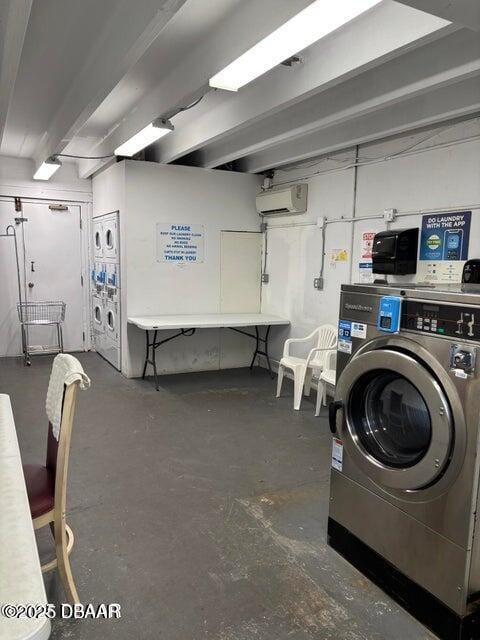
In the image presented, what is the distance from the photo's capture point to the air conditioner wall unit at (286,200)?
5.07m

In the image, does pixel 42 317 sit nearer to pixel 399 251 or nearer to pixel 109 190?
pixel 109 190

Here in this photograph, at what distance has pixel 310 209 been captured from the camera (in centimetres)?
506

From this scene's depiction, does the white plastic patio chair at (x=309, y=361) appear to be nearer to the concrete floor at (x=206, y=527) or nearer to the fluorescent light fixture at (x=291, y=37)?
the concrete floor at (x=206, y=527)

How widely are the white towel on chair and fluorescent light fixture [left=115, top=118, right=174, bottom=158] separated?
2.43m

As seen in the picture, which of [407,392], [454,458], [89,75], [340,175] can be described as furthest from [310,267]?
[454,458]

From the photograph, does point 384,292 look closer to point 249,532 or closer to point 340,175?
point 249,532

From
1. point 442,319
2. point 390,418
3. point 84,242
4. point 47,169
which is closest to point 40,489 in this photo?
point 390,418

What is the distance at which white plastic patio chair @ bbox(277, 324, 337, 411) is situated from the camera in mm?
4504

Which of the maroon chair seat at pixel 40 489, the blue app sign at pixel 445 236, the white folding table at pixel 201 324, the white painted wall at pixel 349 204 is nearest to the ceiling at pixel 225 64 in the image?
the white painted wall at pixel 349 204

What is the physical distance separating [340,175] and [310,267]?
3.41ft

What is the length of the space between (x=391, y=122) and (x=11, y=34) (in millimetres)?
2711

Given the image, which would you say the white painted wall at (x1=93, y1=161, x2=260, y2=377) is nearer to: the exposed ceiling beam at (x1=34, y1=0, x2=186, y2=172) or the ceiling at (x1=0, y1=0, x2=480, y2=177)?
the ceiling at (x1=0, y1=0, x2=480, y2=177)

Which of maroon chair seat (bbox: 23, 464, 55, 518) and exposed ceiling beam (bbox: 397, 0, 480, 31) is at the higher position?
exposed ceiling beam (bbox: 397, 0, 480, 31)

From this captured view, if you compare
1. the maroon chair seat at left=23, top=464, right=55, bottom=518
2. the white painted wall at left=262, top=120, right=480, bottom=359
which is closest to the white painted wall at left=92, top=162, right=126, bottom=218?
the white painted wall at left=262, top=120, right=480, bottom=359
